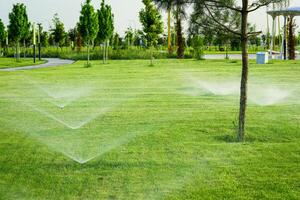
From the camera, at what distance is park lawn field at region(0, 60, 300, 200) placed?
4988 millimetres

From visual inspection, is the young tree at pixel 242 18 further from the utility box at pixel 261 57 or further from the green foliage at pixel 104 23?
the green foliage at pixel 104 23

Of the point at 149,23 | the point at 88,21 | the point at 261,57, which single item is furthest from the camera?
the point at 149,23

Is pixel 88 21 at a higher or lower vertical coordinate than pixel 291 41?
higher

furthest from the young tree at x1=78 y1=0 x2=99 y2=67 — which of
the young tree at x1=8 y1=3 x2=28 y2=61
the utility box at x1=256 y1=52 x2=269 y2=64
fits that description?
the utility box at x1=256 y1=52 x2=269 y2=64

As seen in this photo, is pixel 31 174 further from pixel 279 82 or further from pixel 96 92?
pixel 279 82

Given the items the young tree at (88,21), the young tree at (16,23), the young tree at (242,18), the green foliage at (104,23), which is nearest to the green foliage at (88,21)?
the young tree at (88,21)

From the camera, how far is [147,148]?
21.7ft

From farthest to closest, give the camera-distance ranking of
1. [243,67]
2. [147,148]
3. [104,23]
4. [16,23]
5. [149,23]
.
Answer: [16,23], [104,23], [149,23], [243,67], [147,148]

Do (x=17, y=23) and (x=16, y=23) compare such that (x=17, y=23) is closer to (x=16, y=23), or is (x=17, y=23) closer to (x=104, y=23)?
(x=16, y=23)

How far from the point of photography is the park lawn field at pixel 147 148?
499cm

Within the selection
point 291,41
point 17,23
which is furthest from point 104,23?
point 291,41

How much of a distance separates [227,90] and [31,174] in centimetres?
947

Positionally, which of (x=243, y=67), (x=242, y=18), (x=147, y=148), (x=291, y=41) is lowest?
(x=147, y=148)

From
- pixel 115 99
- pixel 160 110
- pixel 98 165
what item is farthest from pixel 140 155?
pixel 115 99
